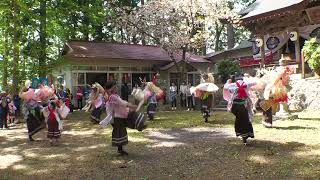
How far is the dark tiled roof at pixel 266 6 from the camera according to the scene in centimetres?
1889

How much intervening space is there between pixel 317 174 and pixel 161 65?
24869 mm

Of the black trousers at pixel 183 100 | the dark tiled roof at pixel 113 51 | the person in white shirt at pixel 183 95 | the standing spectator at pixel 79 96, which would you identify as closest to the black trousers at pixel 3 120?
the standing spectator at pixel 79 96

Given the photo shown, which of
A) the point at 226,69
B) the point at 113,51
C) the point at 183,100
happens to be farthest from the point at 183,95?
the point at 113,51

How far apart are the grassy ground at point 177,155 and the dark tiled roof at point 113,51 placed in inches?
568

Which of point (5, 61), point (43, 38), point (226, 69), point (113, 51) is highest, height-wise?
point (43, 38)

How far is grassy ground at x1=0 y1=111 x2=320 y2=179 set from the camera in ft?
24.6

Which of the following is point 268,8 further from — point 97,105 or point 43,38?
point 43,38

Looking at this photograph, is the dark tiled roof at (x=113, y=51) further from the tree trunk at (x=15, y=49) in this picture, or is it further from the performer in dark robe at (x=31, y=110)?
the performer in dark robe at (x=31, y=110)

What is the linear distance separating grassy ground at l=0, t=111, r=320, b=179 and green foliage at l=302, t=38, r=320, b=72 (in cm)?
325

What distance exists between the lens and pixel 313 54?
15.4 m

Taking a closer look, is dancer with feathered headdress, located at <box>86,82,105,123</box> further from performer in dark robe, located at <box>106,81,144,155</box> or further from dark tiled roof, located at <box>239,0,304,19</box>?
dark tiled roof, located at <box>239,0,304,19</box>

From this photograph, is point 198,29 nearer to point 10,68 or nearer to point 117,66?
point 117,66

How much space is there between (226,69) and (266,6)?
6221 mm

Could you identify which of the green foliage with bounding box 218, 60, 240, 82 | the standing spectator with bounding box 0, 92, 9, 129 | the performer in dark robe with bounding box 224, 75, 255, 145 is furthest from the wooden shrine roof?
the standing spectator with bounding box 0, 92, 9, 129
